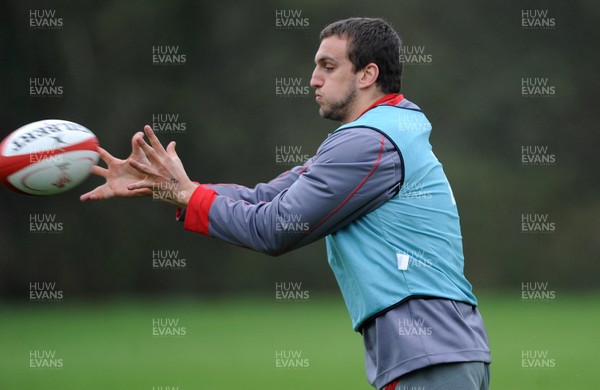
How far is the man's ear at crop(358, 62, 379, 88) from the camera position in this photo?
3.65m

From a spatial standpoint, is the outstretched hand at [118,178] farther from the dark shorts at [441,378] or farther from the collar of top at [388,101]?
the dark shorts at [441,378]

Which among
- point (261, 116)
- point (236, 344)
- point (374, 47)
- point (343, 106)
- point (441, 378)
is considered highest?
point (261, 116)

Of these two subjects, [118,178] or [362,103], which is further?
[118,178]

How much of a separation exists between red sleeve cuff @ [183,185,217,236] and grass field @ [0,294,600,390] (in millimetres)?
4300

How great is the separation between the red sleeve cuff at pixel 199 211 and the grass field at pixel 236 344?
4.30m

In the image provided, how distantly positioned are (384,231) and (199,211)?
2.19ft

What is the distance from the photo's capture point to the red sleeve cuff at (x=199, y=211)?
3.38 m

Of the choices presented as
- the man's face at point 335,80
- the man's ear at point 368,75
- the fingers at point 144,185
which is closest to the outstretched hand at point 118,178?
the fingers at point 144,185

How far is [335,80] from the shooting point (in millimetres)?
3674

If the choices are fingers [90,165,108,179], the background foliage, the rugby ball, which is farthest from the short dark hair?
the background foliage

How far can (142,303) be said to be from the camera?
1344 cm

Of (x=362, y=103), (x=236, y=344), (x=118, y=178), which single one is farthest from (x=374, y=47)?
(x=236, y=344)

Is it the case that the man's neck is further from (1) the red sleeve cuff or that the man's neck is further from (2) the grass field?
(2) the grass field

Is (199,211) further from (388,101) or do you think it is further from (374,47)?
(374,47)
